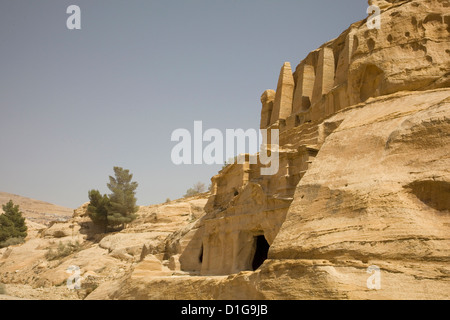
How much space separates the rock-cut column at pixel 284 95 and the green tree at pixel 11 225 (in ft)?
110

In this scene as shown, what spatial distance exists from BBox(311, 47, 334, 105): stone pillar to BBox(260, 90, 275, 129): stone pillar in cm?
741

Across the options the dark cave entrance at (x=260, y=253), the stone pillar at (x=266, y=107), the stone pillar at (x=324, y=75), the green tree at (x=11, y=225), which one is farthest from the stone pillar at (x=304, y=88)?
the green tree at (x=11, y=225)

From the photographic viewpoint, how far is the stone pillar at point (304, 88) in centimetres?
3219

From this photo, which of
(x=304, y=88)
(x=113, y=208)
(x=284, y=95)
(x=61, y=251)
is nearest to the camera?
(x=304, y=88)

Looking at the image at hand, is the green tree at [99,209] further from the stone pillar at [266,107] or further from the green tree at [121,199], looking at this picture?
the stone pillar at [266,107]

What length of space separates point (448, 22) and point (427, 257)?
543 inches

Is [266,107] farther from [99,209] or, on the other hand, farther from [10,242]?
[10,242]

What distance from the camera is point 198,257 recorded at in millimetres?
27438

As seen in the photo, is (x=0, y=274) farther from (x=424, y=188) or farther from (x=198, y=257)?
(x=424, y=188)

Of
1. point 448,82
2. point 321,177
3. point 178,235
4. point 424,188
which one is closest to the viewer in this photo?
point 424,188

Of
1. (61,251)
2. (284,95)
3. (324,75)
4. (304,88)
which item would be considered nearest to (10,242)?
(61,251)

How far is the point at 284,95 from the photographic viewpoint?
1353 inches

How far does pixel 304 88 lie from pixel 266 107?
5.46 m
